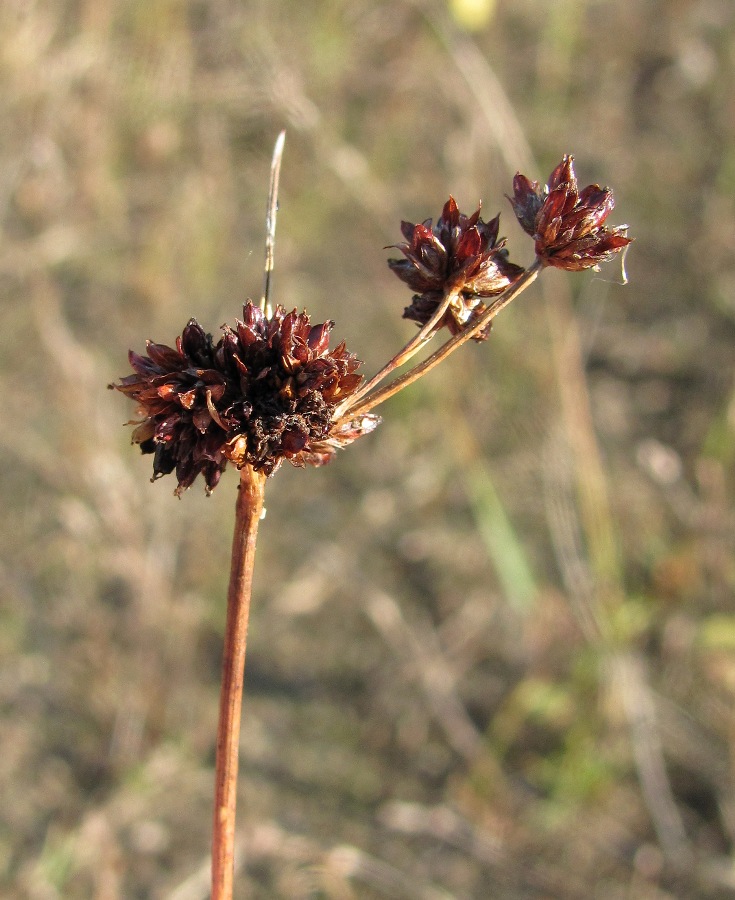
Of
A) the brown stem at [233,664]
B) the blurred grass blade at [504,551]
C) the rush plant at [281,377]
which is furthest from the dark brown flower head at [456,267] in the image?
the blurred grass blade at [504,551]

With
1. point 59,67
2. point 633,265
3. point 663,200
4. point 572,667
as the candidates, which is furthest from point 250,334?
point 663,200

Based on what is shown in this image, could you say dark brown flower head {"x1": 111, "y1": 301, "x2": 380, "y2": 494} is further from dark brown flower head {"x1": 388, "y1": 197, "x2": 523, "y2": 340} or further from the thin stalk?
dark brown flower head {"x1": 388, "y1": 197, "x2": 523, "y2": 340}

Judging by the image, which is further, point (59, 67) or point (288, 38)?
point (288, 38)

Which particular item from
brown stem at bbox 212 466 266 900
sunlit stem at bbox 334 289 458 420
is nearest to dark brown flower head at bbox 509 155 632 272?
sunlit stem at bbox 334 289 458 420

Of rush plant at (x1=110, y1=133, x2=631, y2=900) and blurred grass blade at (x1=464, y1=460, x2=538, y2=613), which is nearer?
rush plant at (x1=110, y1=133, x2=631, y2=900)

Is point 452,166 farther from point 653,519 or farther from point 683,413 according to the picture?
point 653,519

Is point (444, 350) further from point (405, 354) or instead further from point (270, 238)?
point (270, 238)

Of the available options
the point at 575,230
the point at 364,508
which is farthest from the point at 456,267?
the point at 364,508
